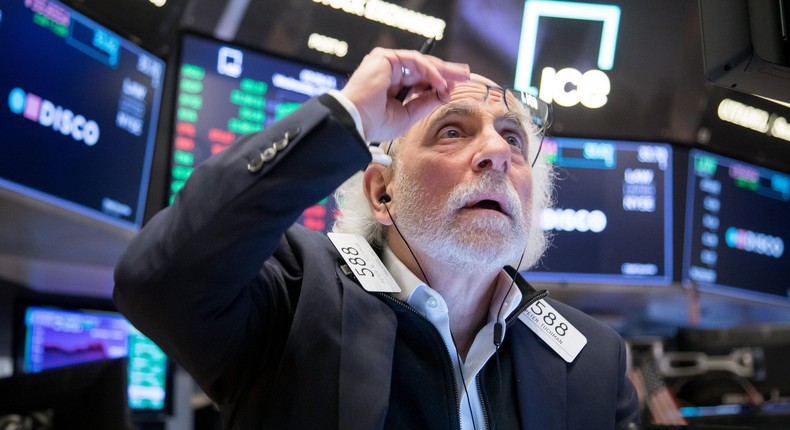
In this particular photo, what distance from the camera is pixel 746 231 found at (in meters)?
4.25

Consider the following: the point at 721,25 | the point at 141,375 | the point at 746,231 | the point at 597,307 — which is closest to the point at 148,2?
the point at 141,375

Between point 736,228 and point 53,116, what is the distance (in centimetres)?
306

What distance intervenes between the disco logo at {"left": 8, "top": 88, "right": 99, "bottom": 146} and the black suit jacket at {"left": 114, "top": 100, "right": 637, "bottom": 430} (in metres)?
1.20

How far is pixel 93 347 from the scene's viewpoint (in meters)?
3.43

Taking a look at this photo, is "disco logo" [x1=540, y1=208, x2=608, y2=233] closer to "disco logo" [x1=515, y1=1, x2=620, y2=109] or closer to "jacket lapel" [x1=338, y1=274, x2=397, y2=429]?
"disco logo" [x1=515, y1=1, x2=620, y2=109]

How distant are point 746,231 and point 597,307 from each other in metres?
0.78

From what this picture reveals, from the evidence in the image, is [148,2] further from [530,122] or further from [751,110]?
[751,110]

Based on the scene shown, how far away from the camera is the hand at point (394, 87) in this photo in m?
1.36

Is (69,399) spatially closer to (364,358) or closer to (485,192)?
(364,358)

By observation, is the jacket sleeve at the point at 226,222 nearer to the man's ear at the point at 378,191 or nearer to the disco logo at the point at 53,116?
the man's ear at the point at 378,191

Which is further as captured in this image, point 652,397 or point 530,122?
point 652,397

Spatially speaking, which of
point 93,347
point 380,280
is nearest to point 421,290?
point 380,280

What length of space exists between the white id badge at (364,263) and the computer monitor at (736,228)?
2.68m

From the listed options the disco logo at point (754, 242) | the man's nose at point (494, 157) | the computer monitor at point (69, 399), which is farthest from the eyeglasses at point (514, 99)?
the disco logo at point (754, 242)
